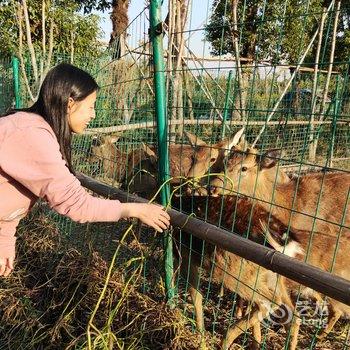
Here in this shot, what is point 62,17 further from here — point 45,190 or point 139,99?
point 45,190

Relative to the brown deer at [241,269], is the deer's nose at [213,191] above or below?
above

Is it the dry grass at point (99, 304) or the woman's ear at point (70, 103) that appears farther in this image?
the dry grass at point (99, 304)

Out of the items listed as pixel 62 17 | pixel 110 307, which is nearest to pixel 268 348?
pixel 110 307

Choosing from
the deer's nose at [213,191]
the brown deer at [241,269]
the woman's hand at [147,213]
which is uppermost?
the woman's hand at [147,213]

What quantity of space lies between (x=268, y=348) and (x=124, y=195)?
174 centimetres

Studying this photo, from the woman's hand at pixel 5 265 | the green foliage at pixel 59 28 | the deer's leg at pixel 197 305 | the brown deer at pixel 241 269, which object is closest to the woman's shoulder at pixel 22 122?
the woman's hand at pixel 5 265

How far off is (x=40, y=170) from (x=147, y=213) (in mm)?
665

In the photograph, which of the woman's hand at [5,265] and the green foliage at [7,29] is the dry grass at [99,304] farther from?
the green foliage at [7,29]

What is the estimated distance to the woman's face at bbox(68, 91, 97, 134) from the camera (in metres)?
2.59

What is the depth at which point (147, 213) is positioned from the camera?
2668 mm

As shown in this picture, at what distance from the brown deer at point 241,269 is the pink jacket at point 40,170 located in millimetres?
1027

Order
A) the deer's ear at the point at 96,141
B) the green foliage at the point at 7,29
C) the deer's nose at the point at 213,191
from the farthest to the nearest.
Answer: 1. the green foliage at the point at 7,29
2. the deer's ear at the point at 96,141
3. the deer's nose at the point at 213,191

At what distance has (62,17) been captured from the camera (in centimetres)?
1326

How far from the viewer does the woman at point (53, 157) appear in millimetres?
2352
